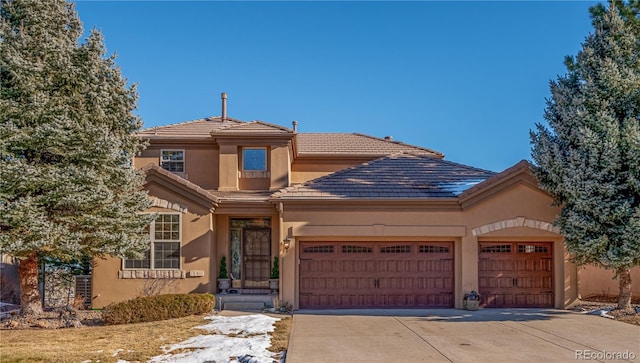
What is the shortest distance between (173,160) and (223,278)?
5.26 meters

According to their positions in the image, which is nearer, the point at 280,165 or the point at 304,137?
the point at 280,165

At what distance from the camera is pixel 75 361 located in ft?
28.1

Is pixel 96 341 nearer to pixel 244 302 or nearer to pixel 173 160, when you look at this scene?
pixel 244 302

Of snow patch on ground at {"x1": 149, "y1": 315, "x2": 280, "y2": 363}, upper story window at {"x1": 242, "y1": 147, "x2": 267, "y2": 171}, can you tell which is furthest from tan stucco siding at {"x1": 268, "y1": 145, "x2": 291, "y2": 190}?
snow patch on ground at {"x1": 149, "y1": 315, "x2": 280, "y2": 363}

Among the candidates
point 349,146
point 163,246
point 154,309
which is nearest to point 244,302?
point 154,309

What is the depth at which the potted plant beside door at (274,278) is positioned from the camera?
1559 cm

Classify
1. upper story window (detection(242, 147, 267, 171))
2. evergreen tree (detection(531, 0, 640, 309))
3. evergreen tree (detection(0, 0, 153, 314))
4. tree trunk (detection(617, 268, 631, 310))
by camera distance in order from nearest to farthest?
evergreen tree (detection(0, 0, 153, 314))
evergreen tree (detection(531, 0, 640, 309))
tree trunk (detection(617, 268, 631, 310))
upper story window (detection(242, 147, 267, 171))

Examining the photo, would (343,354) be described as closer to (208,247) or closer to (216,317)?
(216,317)

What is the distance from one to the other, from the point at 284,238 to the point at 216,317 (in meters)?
3.14

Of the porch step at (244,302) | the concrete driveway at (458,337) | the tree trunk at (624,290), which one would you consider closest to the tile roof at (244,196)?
the porch step at (244,302)

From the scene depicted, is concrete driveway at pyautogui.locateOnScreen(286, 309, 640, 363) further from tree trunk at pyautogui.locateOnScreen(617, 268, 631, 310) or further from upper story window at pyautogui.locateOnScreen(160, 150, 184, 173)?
upper story window at pyautogui.locateOnScreen(160, 150, 184, 173)

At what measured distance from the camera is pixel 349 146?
21.0m

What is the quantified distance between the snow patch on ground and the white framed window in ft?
11.8
